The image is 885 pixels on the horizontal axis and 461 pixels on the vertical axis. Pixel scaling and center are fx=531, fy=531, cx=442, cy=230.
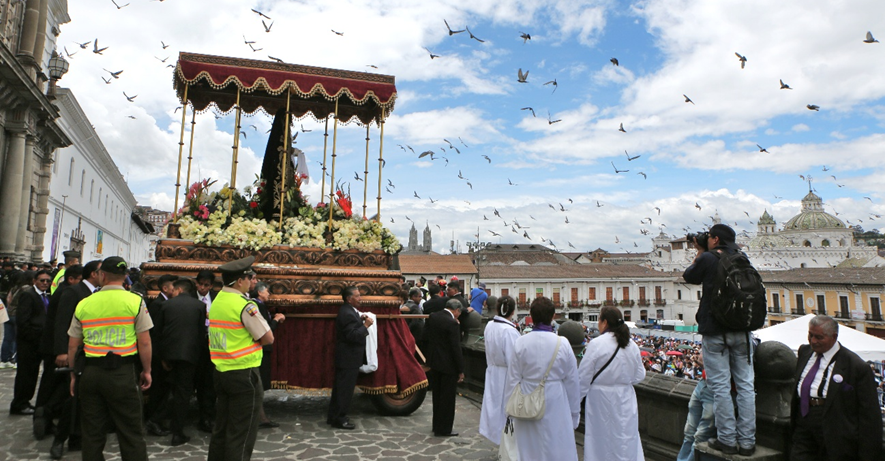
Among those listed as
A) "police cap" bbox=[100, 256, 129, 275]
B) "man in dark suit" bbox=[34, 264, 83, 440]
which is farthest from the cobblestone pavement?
"police cap" bbox=[100, 256, 129, 275]

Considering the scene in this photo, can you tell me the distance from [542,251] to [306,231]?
70.5 metres

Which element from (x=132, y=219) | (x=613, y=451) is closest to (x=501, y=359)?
(x=613, y=451)

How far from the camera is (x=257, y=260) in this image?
23.2 ft

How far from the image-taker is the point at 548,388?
15.0 feet

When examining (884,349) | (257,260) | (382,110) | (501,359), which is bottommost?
(884,349)

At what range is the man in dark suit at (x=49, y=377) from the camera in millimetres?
5445

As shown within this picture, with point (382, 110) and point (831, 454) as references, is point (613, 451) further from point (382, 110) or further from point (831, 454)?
point (382, 110)

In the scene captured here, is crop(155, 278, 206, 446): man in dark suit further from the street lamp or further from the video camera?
the street lamp

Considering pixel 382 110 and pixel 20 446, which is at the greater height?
pixel 382 110

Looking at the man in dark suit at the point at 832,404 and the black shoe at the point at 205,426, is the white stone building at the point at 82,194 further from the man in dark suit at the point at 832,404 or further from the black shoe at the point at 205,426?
the man in dark suit at the point at 832,404

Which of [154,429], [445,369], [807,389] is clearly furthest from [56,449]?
[807,389]

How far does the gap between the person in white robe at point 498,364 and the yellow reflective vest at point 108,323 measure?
3.15 meters

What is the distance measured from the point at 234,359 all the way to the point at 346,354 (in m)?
2.31

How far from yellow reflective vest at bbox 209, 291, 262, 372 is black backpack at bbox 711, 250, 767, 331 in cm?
367
